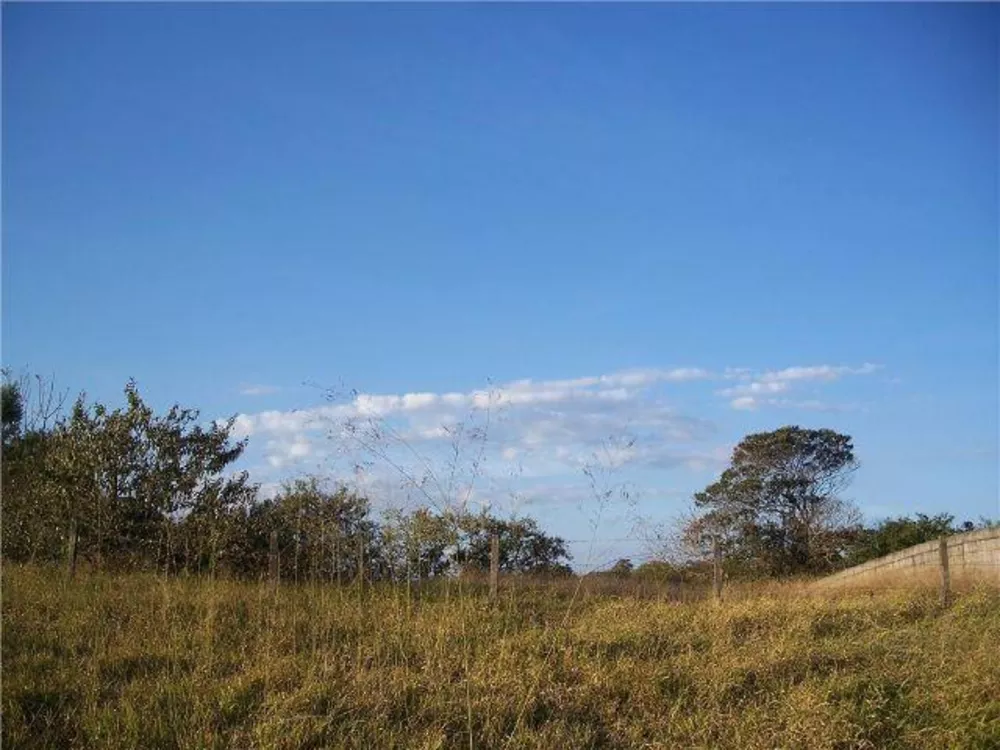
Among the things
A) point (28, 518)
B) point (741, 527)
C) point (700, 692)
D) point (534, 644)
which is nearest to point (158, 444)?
point (28, 518)

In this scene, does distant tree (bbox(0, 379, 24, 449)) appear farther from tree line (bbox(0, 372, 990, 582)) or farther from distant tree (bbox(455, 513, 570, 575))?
distant tree (bbox(455, 513, 570, 575))

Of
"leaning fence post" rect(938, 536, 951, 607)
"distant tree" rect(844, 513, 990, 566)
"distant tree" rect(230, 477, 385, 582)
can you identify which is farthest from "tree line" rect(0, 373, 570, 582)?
"distant tree" rect(844, 513, 990, 566)

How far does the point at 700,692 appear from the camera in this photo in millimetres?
5242

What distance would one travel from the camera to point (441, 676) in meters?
5.14

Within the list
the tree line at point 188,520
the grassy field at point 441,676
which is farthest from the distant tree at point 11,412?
the grassy field at point 441,676

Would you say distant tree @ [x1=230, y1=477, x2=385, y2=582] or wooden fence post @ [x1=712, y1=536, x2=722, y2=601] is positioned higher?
distant tree @ [x1=230, y1=477, x2=385, y2=582]

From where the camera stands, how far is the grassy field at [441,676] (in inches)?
172

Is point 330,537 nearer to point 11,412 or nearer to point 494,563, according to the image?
point 494,563

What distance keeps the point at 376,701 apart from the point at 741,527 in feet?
85.4

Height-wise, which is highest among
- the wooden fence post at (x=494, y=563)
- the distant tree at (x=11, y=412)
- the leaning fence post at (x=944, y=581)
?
the distant tree at (x=11, y=412)

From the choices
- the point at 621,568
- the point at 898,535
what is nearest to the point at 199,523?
the point at 621,568

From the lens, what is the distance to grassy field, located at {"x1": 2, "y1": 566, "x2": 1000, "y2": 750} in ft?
14.4

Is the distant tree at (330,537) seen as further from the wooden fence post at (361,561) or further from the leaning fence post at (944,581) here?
the leaning fence post at (944,581)

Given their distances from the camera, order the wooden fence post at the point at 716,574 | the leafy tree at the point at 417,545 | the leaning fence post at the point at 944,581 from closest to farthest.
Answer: the leafy tree at the point at 417,545, the wooden fence post at the point at 716,574, the leaning fence post at the point at 944,581
